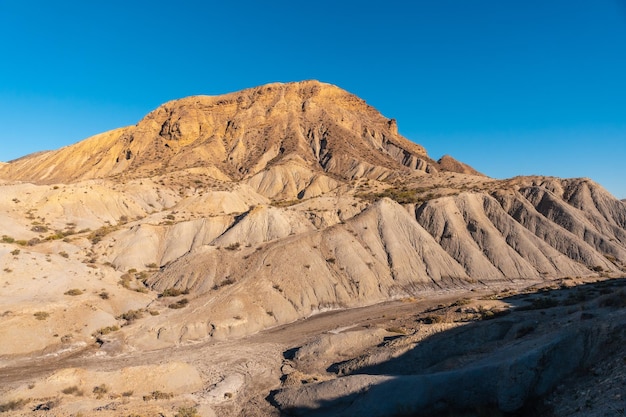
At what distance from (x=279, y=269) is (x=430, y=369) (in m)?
22.7

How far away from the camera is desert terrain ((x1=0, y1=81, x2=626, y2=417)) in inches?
634

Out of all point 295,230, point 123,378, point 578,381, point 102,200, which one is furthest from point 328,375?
point 102,200

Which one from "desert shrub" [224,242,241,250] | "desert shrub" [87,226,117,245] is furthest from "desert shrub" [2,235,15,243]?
"desert shrub" [224,242,241,250]

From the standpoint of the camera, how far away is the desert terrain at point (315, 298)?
1609cm

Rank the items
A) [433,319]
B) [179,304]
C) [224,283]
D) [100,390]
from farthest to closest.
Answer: [224,283], [179,304], [433,319], [100,390]

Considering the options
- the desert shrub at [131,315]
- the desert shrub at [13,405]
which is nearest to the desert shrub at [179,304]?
the desert shrub at [131,315]

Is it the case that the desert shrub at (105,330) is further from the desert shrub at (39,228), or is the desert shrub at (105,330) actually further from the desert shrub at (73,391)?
the desert shrub at (39,228)

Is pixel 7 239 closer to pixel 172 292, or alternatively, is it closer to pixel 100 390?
pixel 172 292

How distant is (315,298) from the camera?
38.2m

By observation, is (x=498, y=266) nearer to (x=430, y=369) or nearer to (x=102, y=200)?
(x=430, y=369)

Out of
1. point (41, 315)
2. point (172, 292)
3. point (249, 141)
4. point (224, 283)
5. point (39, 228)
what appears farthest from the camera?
point (249, 141)

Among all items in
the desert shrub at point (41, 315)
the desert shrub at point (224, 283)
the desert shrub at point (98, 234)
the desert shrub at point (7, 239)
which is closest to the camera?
the desert shrub at point (41, 315)

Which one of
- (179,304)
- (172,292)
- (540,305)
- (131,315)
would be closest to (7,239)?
(172,292)

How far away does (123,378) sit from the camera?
20.1m
